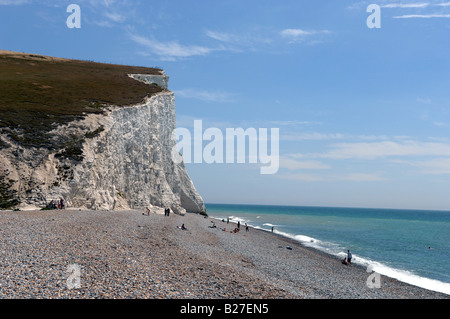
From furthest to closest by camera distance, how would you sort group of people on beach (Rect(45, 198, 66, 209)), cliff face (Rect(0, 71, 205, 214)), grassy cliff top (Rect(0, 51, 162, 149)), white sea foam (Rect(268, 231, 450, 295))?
grassy cliff top (Rect(0, 51, 162, 149)) < cliff face (Rect(0, 71, 205, 214)) < group of people on beach (Rect(45, 198, 66, 209)) < white sea foam (Rect(268, 231, 450, 295))

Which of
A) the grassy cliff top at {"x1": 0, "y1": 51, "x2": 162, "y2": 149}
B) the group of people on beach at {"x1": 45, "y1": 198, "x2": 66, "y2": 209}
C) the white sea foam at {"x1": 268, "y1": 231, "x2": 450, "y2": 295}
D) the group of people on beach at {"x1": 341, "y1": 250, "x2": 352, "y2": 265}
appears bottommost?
the white sea foam at {"x1": 268, "y1": 231, "x2": 450, "y2": 295}

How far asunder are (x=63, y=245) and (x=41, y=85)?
3710cm

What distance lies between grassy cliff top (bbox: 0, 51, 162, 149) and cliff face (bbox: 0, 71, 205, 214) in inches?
61.8

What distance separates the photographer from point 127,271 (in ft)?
42.9

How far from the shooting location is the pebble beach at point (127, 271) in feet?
35.7

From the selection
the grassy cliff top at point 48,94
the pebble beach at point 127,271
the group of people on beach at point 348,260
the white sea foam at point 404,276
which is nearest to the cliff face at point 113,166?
the grassy cliff top at point 48,94

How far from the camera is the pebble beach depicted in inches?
Answer: 428

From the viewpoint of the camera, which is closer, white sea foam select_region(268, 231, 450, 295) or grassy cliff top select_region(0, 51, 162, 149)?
white sea foam select_region(268, 231, 450, 295)

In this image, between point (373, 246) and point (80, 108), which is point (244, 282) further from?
point (373, 246)

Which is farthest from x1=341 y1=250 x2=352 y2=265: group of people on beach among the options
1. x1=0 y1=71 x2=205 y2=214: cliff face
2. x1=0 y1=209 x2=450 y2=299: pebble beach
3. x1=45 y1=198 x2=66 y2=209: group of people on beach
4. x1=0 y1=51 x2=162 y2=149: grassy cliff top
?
x1=0 y1=51 x2=162 y2=149: grassy cliff top

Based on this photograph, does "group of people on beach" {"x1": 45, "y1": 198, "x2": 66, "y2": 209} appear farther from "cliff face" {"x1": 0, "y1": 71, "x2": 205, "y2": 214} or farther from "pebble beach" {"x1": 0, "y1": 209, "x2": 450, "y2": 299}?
"pebble beach" {"x1": 0, "y1": 209, "x2": 450, "y2": 299}

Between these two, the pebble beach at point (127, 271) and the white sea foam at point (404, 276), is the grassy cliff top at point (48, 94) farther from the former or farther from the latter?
the white sea foam at point (404, 276)

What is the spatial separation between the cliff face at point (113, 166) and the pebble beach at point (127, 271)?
206 inches

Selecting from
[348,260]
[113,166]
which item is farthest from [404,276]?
[113,166]
